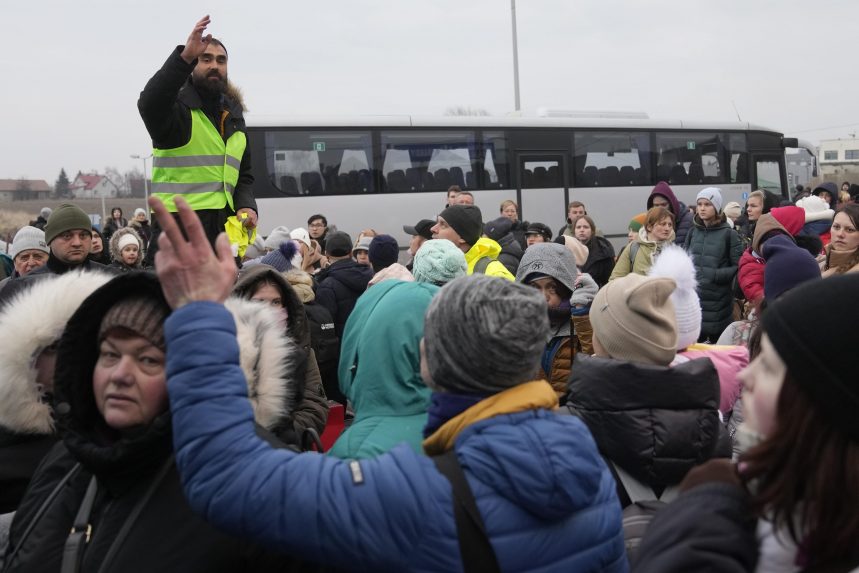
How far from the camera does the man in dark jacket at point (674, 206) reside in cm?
955

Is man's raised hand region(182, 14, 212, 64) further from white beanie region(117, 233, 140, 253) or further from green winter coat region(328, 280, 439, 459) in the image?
white beanie region(117, 233, 140, 253)

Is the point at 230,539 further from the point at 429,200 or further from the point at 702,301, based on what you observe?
the point at 429,200

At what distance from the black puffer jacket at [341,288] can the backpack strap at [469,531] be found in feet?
17.6

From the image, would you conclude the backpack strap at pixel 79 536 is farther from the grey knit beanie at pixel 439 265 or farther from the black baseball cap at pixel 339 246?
the black baseball cap at pixel 339 246

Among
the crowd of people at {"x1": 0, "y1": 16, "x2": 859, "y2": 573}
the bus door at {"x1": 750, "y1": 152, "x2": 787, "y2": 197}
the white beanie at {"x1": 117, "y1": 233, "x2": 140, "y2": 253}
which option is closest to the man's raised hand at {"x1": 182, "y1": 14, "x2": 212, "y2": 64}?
the crowd of people at {"x1": 0, "y1": 16, "x2": 859, "y2": 573}

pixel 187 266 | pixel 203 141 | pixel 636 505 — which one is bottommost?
pixel 636 505

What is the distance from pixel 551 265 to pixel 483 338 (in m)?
3.04

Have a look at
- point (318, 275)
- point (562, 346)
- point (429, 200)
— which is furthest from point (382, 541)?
point (429, 200)

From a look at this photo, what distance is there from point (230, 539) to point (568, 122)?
56.3 ft

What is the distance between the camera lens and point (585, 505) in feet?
5.52

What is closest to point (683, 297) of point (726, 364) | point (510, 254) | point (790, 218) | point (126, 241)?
point (726, 364)

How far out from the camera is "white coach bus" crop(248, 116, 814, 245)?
50.4ft

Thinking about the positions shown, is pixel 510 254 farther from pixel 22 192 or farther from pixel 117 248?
pixel 22 192

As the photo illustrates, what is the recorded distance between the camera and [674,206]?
9781mm
